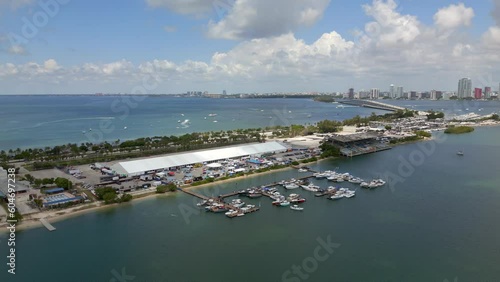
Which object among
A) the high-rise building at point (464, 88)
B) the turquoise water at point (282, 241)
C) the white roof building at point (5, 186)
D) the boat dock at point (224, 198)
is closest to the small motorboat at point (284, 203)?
the turquoise water at point (282, 241)

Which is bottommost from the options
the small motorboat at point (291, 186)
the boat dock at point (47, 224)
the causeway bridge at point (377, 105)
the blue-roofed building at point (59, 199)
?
the boat dock at point (47, 224)

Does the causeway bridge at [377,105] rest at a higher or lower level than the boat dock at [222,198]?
higher

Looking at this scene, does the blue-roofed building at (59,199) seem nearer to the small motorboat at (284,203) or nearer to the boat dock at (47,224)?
the boat dock at (47,224)

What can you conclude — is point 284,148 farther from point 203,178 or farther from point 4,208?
point 4,208

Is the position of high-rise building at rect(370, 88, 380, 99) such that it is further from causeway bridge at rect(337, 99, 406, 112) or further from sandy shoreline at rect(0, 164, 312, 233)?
sandy shoreline at rect(0, 164, 312, 233)

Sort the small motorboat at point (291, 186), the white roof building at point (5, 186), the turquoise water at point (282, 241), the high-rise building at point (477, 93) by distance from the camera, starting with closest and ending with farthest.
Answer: the turquoise water at point (282, 241) < the white roof building at point (5, 186) < the small motorboat at point (291, 186) < the high-rise building at point (477, 93)

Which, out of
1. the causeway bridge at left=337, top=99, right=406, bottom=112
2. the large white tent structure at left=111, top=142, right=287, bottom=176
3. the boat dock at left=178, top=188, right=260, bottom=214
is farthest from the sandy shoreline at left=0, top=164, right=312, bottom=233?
the causeway bridge at left=337, top=99, right=406, bottom=112

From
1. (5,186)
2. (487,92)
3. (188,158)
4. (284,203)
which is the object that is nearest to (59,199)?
(5,186)

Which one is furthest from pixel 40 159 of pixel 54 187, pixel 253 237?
pixel 253 237
